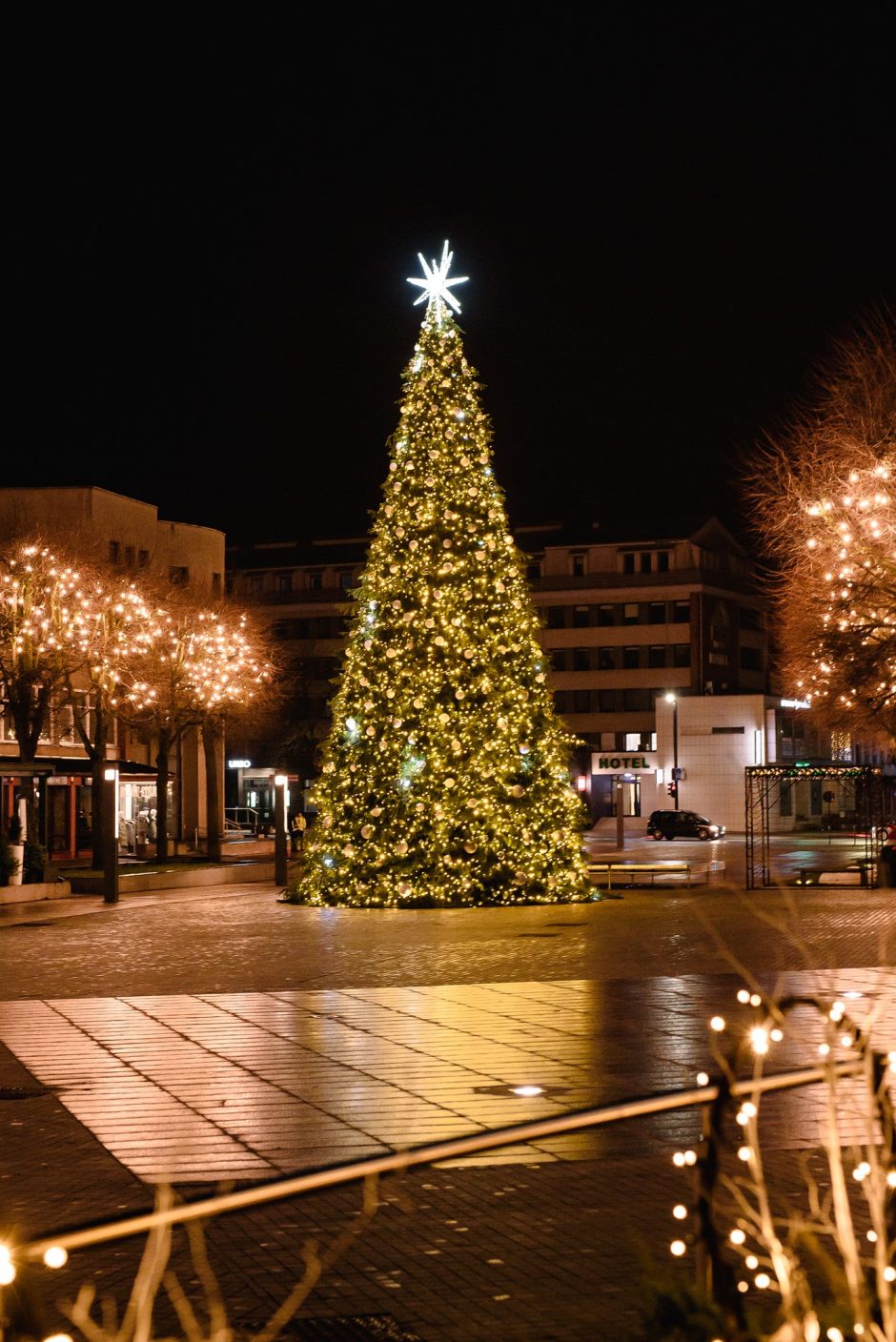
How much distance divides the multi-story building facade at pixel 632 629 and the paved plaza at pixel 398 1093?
73.0 m

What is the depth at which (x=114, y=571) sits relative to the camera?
50.8 meters

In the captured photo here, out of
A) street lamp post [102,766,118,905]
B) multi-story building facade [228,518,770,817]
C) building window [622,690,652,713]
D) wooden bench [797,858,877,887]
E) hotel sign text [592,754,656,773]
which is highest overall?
multi-story building facade [228,518,770,817]

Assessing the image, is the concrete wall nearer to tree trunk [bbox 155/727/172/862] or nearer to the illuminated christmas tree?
tree trunk [bbox 155/727/172/862]

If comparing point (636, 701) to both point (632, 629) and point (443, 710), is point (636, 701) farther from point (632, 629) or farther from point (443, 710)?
point (443, 710)

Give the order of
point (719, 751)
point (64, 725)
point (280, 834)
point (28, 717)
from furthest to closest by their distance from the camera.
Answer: point (719, 751) < point (64, 725) < point (28, 717) < point (280, 834)

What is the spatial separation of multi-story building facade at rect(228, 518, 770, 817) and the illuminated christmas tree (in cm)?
6238

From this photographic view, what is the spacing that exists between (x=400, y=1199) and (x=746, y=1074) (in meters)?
3.55

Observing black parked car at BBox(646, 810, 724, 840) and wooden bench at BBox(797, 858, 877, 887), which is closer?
wooden bench at BBox(797, 858, 877, 887)

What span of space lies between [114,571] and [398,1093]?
41703 millimetres

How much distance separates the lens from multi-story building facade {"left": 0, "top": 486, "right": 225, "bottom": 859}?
54094 mm

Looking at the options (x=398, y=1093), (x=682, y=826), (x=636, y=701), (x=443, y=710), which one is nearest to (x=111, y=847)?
(x=443, y=710)

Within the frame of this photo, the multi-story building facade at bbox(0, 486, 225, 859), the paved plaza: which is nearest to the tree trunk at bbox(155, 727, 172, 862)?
the multi-story building facade at bbox(0, 486, 225, 859)

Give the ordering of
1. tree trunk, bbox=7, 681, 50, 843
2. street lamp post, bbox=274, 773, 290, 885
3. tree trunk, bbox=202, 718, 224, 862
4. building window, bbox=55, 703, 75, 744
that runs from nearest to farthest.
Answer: street lamp post, bbox=274, 773, 290, 885, tree trunk, bbox=7, 681, 50, 843, tree trunk, bbox=202, 718, 224, 862, building window, bbox=55, 703, 75, 744

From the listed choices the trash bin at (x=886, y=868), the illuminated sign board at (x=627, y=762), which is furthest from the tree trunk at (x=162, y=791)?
the illuminated sign board at (x=627, y=762)
